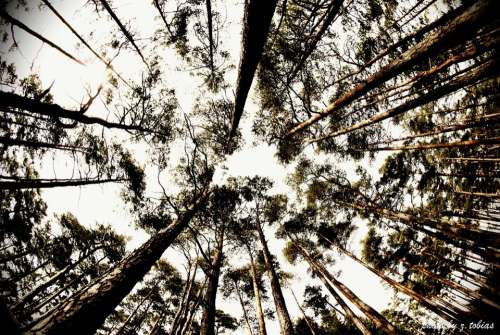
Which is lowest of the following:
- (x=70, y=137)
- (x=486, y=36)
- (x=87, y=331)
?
(x=87, y=331)

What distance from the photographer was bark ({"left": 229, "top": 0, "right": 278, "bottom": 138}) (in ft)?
9.75

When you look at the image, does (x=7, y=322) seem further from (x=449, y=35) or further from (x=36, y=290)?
(x=36, y=290)

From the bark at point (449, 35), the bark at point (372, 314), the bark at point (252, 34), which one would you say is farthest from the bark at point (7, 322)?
the bark at point (372, 314)

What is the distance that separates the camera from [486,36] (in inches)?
134

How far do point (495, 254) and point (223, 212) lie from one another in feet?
35.6

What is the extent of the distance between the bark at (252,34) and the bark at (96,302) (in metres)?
3.70

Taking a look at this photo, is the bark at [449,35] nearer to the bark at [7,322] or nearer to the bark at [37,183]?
the bark at [7,322]

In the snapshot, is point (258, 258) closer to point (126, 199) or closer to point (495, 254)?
point (126, 199)

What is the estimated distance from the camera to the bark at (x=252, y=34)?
2.97m

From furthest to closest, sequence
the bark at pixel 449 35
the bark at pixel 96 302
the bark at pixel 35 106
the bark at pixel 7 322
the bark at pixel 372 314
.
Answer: the bark at pixel 372 314
the bark at pixel 35 106
the bark at pixel 449 35
the bark at pixel 96 302
the bark at pixel 7 322

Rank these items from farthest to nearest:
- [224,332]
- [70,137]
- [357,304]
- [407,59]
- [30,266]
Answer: [224,332]
[30,266]
[70,137]
[357,304]
[407,59]

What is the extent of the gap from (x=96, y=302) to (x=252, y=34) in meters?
3.95

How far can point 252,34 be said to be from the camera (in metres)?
3.49

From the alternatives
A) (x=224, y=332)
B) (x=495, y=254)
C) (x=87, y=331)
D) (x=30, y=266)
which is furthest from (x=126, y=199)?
(x=495, y=254)
